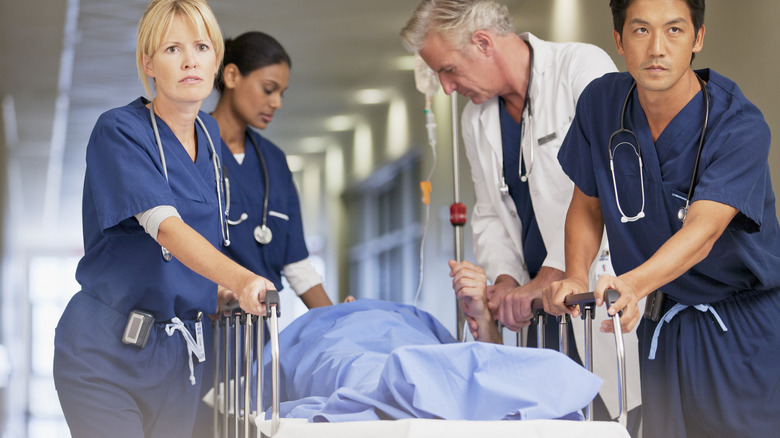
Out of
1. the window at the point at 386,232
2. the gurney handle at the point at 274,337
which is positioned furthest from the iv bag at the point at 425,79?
the window at the point at 386,232

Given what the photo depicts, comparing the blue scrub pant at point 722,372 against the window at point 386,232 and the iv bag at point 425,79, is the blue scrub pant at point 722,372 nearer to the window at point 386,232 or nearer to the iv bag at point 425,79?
the iv bag at point 425,79

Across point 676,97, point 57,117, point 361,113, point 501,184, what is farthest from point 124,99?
point 676,97

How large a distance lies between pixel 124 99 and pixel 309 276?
3974 mm

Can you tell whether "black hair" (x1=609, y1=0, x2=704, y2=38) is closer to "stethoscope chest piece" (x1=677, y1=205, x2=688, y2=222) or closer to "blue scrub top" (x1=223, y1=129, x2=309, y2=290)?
"stethoscope chest piece" (x1=677, y1=205, x2=688, y2=222)

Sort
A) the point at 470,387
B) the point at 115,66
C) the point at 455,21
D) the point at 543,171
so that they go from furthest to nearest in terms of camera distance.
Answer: the point at 115,66 → the point at 455,21 → the point at 543,171 → the point at 470,387

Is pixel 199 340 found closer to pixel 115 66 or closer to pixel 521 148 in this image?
pixel 521 148

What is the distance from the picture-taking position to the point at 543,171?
A: 2355 millimetres

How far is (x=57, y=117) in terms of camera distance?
6574mm

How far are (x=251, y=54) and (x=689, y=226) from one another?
183 cm

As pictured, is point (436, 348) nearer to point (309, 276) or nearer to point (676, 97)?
point (676, 97)

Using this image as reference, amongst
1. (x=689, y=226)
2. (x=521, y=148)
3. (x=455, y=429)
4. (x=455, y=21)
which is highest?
(x=455, y=21)

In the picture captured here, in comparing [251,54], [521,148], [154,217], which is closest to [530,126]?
A: [521,148]

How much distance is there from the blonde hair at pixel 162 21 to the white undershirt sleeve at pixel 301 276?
1.20 m

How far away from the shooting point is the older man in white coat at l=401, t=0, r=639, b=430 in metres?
2.34
